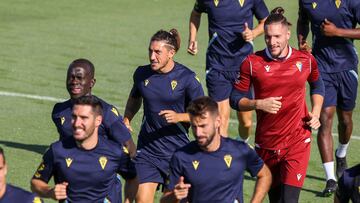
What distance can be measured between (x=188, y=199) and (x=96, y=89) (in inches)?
373

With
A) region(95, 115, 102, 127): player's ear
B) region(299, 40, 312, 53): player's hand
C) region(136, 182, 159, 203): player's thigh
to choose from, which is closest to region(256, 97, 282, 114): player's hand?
region(136, 182, 159, 203): player's thigh

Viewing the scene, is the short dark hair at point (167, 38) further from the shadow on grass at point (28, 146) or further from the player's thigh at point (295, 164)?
the shadow on grass at point (28, 146)

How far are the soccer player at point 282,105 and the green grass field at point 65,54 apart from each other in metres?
1.88

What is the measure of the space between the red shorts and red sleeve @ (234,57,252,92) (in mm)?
736

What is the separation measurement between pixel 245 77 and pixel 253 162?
1614 millimetres

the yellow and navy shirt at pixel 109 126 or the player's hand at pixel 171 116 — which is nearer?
the yellow and navy shirt at pixel 109 126

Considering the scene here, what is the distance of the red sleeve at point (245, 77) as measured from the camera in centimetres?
1118

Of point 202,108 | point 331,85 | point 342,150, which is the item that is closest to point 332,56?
point 331,85

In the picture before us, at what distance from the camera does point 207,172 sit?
9422 millimetres

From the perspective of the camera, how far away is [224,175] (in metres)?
9.46

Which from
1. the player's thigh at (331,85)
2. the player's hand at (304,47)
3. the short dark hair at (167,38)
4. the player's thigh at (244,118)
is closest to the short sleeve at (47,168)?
the short dark hair at (167,38)

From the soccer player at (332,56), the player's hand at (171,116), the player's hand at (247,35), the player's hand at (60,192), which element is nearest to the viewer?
the player's hand at (60,192)

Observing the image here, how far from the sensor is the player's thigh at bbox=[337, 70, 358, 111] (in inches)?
530

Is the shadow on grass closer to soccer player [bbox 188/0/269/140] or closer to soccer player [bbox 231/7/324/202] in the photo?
soccer player [bbox 188/0/269/140]
